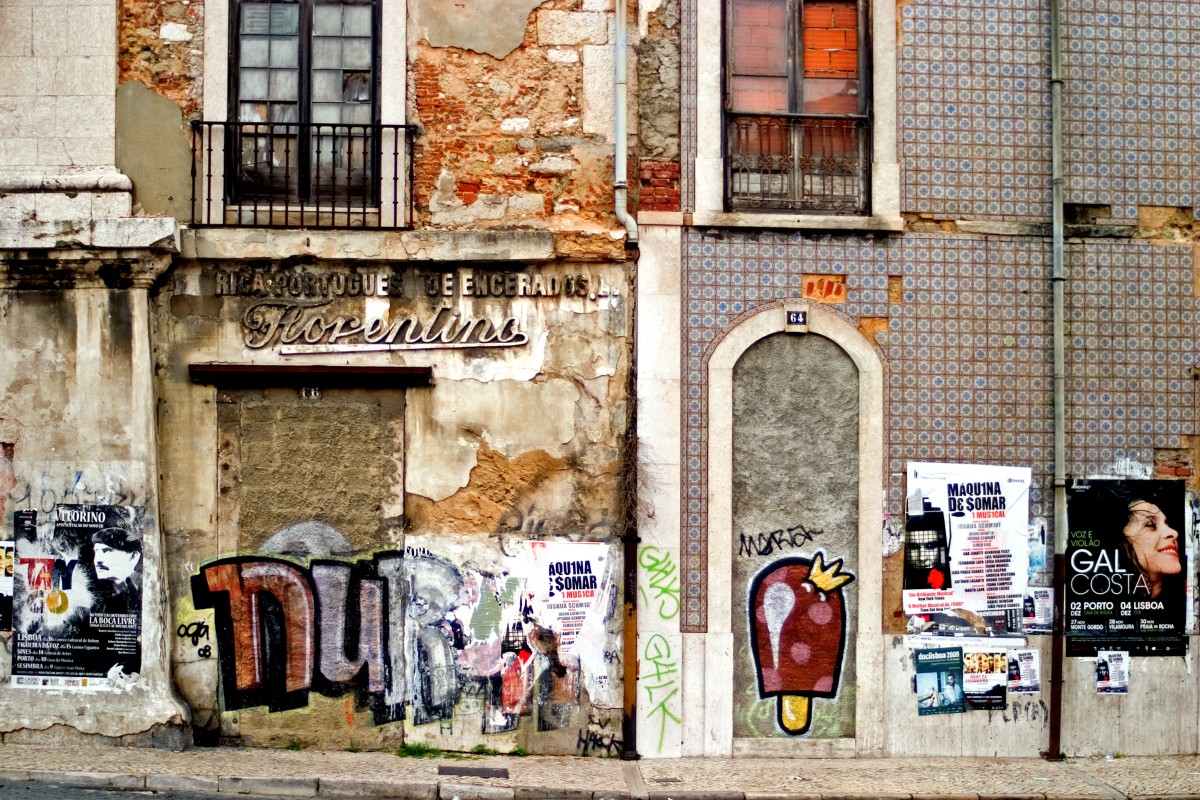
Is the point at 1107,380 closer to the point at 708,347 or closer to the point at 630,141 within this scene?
the point at 708,347

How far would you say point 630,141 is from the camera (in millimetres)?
10695

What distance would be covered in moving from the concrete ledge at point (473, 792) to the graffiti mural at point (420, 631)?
3.79 feet

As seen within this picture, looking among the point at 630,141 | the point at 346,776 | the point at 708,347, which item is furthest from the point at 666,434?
the point at 346,776

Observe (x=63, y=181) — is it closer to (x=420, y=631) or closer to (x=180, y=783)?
(x=420, y=631)

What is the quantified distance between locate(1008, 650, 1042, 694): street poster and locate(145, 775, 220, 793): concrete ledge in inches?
245

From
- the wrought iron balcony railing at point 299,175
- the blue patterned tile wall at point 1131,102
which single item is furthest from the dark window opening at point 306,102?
the blue patterned tile wall at point 1131,102

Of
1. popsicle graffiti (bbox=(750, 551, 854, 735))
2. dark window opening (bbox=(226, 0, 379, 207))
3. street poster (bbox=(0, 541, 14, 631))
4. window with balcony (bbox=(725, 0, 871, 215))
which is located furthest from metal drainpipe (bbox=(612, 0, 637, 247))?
street poster (bbox=(0, 541, 14, 631))

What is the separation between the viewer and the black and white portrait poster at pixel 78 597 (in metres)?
10.1

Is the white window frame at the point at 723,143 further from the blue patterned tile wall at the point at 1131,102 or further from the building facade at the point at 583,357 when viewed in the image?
the blue patterned tile wall at the point at 1131,102

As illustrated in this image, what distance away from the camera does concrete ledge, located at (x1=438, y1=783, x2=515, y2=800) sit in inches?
360

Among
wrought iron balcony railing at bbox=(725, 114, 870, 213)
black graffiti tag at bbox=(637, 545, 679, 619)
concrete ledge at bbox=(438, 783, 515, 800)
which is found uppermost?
wrought iron balcony railing at bbox=(725, 114, 870, 213)

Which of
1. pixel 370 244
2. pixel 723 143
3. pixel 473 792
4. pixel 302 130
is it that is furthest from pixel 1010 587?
pixel 302 130

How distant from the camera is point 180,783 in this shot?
9.16m

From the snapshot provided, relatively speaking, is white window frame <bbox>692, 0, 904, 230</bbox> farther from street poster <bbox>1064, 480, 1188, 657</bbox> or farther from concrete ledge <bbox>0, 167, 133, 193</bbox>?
concrete ledge <bbox>0, 167, 133, 193</bbox>
